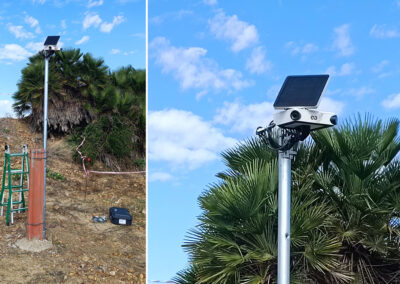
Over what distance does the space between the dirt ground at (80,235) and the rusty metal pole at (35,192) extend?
1.61ft

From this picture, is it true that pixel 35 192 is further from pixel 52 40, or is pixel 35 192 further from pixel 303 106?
pixel 303 106

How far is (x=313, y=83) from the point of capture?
4.77 metres

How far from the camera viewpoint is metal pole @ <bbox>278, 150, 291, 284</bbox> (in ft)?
15.0

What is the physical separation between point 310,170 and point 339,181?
35 cm

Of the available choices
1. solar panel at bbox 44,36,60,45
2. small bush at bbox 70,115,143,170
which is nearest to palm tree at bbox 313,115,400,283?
solar panel at bbox 44,36,60,45

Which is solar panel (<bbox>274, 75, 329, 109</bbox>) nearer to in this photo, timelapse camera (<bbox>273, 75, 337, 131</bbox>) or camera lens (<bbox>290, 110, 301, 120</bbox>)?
timelapse camera (<bbox>273, 75, 337, 131</bbox>)

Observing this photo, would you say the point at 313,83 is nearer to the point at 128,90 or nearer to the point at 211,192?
the point at 211,192

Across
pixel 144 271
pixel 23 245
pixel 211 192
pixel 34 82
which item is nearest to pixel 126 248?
pixel 144 271

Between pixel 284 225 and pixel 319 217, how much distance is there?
1.22 meters

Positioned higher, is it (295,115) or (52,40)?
(52,40)

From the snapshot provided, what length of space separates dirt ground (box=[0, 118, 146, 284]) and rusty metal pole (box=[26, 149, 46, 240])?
49cm

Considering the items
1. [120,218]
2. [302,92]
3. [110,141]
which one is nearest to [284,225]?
[302,92]

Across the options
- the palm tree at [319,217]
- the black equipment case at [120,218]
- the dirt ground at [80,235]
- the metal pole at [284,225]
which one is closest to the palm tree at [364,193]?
the palm tree at [319,217]

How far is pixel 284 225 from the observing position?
4641 millimetres
